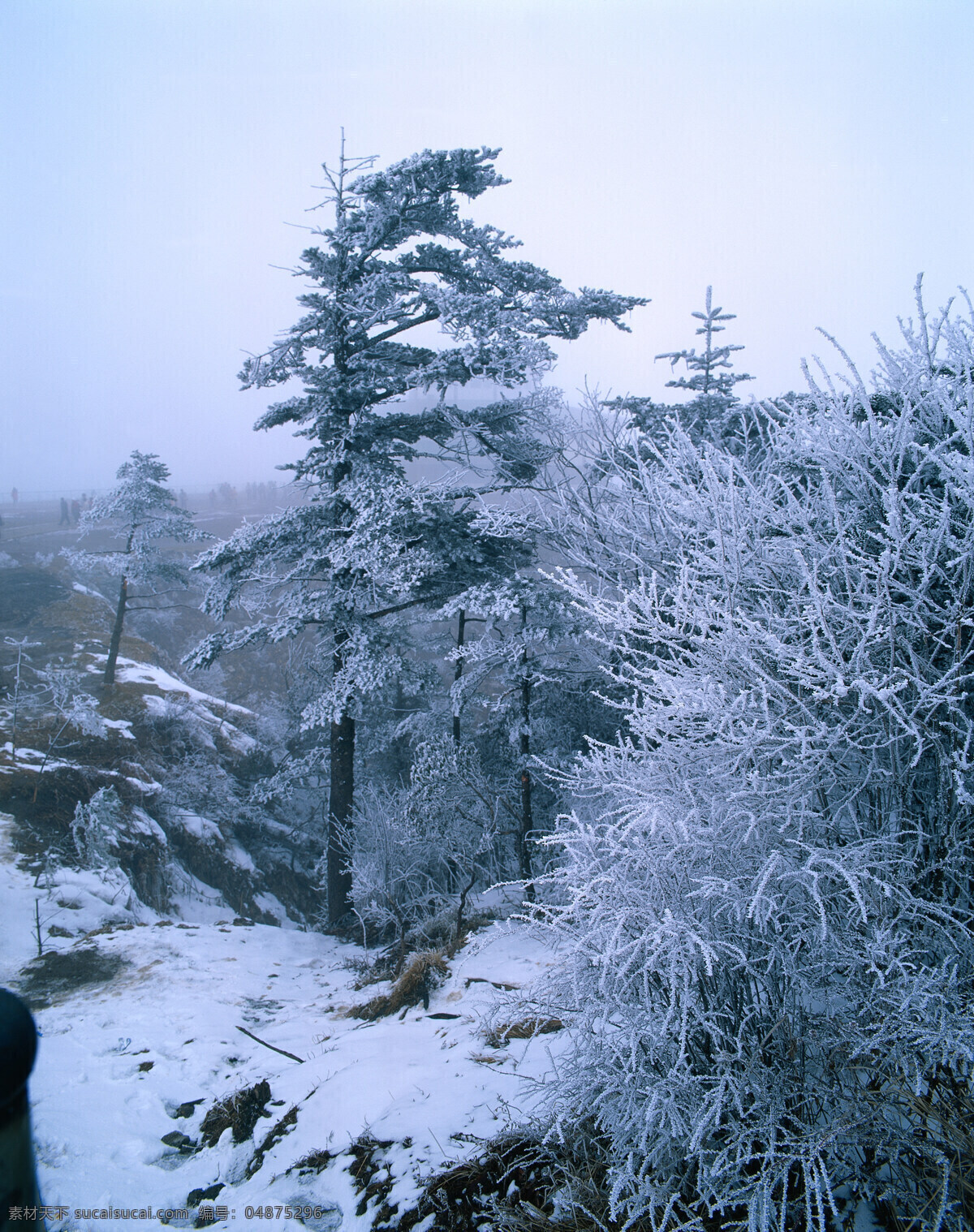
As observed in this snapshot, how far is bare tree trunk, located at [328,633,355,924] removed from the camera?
35.1 feet

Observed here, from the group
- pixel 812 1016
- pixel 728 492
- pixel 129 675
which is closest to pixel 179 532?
pixel 129 675

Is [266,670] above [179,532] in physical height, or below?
below

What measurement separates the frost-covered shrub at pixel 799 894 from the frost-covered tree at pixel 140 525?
14.8 meters

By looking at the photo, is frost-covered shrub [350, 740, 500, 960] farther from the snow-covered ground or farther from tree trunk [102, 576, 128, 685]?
tree trunk [102, 576, 128, 685]

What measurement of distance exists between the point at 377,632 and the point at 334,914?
217 inches

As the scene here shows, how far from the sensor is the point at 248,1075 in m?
5.36

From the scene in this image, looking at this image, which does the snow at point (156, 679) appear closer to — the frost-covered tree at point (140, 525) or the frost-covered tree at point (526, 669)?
the frost-covered tree at point (140, 525)

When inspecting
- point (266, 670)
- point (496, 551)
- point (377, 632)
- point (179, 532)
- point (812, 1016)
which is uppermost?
point (179, 532)

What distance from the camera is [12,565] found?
2014 cm

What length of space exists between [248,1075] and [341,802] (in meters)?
5.75

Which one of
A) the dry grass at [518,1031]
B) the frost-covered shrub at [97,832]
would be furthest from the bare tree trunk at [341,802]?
the dry grass at [518,1031]

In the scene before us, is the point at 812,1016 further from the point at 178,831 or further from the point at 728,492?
the point at 178,831

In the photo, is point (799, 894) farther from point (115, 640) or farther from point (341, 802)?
point (115, 640)

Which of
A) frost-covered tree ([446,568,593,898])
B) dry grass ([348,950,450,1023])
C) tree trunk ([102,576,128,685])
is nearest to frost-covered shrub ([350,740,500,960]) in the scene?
frost-covered tree ([446,568,593,898])
